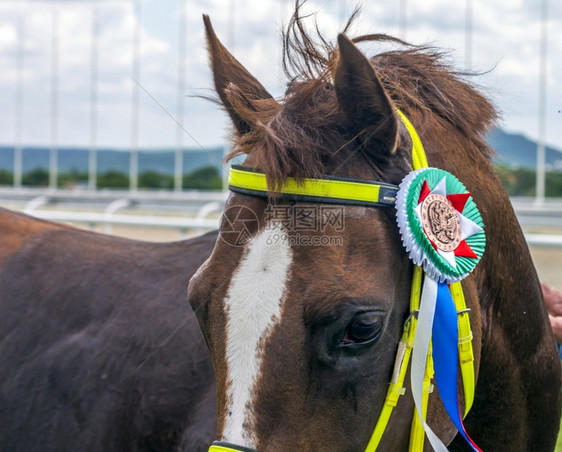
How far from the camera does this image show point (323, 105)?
6.89 feet

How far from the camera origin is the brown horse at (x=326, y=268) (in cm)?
187

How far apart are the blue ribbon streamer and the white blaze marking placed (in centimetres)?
47

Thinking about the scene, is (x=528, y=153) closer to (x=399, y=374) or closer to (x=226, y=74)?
(x=226, y=74)

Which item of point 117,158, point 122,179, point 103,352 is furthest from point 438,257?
point 122,179

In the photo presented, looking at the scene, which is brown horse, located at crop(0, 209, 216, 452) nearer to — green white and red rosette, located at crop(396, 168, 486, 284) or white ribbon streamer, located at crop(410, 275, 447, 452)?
white ribbon streamer, located at crop(410, 275, 447, 452)

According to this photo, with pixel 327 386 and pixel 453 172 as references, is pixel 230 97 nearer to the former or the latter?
pixel 453 172

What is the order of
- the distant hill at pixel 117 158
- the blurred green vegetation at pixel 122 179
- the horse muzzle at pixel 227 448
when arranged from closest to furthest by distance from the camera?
the horse muzzle at pixel 227 448, the distant hill at pixel 117 158, the blurred green vegetation at pixel 122 179

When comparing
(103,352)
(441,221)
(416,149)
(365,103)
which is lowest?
(103,352)

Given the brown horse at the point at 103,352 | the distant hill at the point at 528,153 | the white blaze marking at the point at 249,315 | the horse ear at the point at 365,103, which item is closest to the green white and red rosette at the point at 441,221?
the horse ear at the point at 365,103

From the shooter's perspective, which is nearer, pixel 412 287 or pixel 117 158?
pixel 412 287

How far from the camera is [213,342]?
202 centimetres

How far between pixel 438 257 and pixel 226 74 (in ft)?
3.22

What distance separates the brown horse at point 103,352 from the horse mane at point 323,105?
1.09m

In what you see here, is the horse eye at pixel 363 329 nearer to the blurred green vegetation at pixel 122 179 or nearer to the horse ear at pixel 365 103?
the horse ear at pixel 365 103
